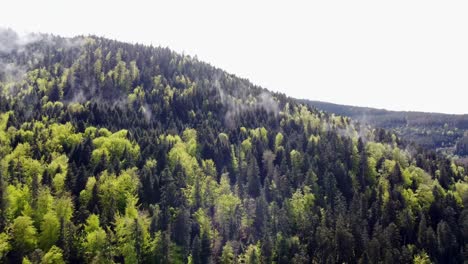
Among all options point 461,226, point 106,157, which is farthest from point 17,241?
point 461,226

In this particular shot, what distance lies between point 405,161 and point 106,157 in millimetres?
121156

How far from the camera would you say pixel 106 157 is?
5846 inches

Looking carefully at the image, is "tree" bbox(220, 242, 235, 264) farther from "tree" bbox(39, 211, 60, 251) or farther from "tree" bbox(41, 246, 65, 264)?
"tree" bbox(39, 211, 60, 251)

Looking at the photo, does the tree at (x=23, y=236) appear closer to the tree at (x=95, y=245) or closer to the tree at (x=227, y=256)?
the tree at (x=95, y=245)

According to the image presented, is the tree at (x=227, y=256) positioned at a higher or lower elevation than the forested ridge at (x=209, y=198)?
lower

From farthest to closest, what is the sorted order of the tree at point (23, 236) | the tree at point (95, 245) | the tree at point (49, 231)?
the tree at point (49, 231) → the tree at point (95, 245) → the tree at point (23, 236)

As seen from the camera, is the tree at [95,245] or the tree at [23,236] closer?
the tree at [23,236]

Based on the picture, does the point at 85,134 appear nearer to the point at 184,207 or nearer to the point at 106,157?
the point at 106,157

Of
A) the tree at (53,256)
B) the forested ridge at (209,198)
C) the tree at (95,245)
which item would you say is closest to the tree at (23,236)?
the forested ridge at (209,198)

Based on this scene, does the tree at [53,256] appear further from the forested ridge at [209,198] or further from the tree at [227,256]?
the tree at [227,256]

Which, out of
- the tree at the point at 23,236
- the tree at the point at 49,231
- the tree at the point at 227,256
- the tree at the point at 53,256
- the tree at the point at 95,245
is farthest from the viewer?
the tree at the point at 227,256

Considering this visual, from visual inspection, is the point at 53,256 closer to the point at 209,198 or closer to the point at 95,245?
the point at 95,245

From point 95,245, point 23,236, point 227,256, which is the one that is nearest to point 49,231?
point 23,236

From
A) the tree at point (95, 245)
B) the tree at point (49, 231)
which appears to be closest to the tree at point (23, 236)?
the tree at point (49, 231)
